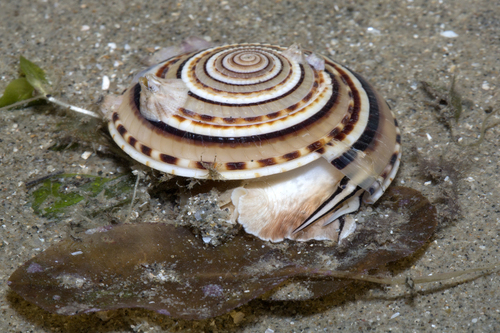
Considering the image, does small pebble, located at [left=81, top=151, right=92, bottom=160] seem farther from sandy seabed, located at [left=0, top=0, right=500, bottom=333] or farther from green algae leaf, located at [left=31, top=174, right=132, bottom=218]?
green algae leaf, located at [left=31, top=174, right=132, bottom=218]

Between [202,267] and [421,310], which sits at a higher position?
[202,267]

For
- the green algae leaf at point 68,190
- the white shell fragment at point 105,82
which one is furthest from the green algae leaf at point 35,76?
the green algae leaf at point 68,190

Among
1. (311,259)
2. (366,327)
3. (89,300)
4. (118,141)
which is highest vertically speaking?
(118,141)

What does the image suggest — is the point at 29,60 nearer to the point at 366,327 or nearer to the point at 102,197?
the point at 102,197

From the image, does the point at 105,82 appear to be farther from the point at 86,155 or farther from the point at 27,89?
the point at 86,155

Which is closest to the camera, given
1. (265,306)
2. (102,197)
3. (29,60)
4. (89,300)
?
(89,300)

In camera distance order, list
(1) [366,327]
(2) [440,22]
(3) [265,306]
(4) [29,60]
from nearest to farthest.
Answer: (1) [366,327]
(3) [265,306]
(4) [29,60]
(2) [440,22]

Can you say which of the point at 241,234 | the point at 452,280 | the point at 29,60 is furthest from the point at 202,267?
the point at 29,60

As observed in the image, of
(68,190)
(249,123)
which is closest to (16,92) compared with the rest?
(68,190)
